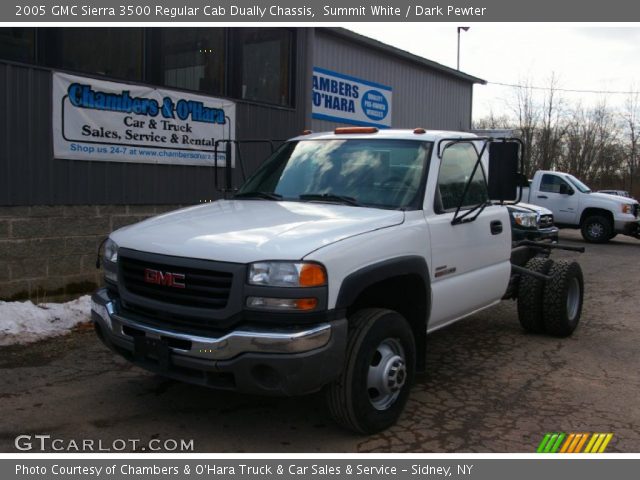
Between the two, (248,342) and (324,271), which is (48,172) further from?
(324,271)

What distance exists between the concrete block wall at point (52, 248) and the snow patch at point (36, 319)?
0.41 m

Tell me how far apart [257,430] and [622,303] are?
6369 millimetres

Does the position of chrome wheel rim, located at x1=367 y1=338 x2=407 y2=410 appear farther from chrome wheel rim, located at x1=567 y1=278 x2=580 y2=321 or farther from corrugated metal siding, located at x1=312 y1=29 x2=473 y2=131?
corrugated metal siding, located at x1=312 y1=29 x2=473 y2=131

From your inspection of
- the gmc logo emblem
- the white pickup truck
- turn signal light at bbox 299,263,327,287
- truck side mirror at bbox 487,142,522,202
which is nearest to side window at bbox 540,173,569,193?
the white pickup truck

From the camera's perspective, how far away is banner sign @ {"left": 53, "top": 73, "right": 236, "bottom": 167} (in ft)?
24.6

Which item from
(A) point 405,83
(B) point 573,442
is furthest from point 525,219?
(A) point 405,83

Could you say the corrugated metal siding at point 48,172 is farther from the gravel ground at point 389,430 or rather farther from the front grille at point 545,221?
the front grille at point 545,221

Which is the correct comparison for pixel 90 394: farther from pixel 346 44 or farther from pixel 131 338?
pixel 346 44

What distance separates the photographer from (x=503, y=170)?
455 cm

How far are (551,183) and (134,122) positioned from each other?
520 inches

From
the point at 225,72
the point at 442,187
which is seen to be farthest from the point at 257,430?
the point at 225,72

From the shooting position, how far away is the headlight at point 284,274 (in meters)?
3.38

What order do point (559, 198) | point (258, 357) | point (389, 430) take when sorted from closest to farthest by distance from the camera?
1. point (258, 357)
2. point (389, 430)
3. point (559, 198)

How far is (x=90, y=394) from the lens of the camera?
4.64m
